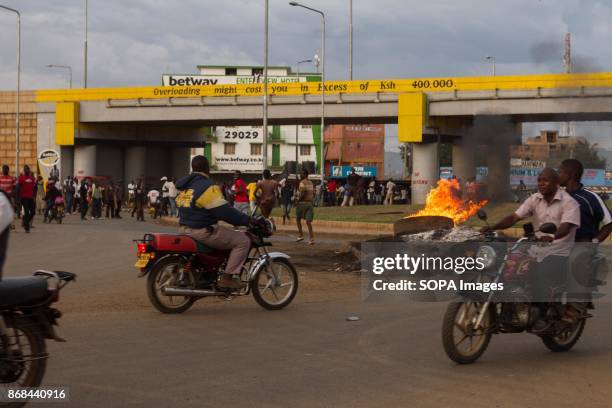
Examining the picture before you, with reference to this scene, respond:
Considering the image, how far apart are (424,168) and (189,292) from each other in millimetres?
41323

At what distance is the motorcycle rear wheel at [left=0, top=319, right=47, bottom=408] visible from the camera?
578cm

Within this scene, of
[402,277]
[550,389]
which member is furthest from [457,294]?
[402,277]

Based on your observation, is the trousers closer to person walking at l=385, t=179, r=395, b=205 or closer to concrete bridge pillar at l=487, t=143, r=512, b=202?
concrete bridge pillar at l=487, t=143, r=512, b=202

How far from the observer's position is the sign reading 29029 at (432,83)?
48406mm

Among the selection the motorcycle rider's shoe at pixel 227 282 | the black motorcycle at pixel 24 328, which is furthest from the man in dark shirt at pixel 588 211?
the black motorcycle at pixel 24 328

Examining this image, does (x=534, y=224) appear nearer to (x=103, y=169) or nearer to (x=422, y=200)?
(x=422, y=200)

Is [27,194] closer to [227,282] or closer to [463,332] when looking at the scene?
[227,282]

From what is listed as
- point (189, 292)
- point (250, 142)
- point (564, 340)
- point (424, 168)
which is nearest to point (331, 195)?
point (424, 168)

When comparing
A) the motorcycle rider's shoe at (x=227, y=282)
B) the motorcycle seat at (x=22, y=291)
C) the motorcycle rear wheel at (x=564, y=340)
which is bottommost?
the motorcycle rear wheel at (x=564, y=340)

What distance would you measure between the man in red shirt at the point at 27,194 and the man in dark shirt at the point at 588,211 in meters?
19.1

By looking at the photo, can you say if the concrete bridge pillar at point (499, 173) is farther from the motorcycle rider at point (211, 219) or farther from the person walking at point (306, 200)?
the motorcycle rider at point (211, 219)

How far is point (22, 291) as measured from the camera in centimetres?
578

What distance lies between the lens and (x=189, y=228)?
34.3ft

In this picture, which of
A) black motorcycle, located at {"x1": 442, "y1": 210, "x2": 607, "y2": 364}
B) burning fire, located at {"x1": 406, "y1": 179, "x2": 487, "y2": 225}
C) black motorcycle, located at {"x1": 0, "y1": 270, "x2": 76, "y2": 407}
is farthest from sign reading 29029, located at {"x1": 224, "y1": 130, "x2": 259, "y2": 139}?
black motorcycle, located at {"x1": 0, "y1": 270, "x2": 76, "y2": 407}
